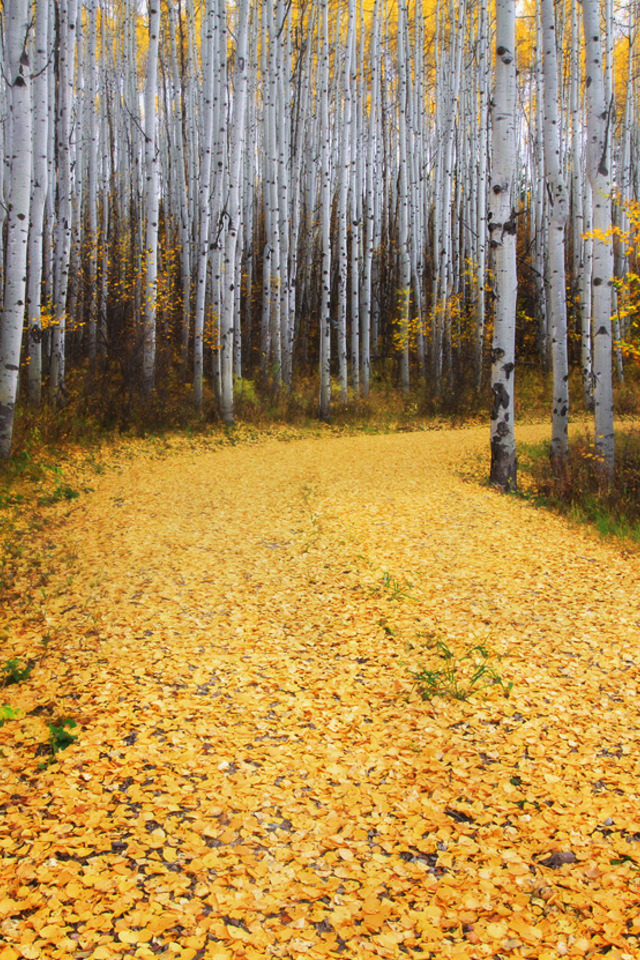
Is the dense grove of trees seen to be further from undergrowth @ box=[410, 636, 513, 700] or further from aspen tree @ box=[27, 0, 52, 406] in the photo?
undergrowth @ box=[410, 636, 513, 700]

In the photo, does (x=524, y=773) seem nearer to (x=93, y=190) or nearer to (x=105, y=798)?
(x=105, y=798)

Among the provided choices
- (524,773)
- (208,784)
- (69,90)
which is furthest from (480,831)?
(69,90)

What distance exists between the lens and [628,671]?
347 cm

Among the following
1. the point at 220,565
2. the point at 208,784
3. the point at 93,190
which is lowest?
the point at 208,784

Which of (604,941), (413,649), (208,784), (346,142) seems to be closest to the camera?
(604,941)

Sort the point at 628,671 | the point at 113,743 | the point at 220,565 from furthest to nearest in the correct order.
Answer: the point at 220,565 < the point at 628,671 < the point at 113,743

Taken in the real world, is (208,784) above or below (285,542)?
below

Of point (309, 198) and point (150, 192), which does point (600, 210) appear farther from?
point (309, 198)

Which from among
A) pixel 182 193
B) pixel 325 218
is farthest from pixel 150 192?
pixel 182 193

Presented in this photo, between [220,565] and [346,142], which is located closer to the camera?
[220,565]

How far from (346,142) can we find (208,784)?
529 inches

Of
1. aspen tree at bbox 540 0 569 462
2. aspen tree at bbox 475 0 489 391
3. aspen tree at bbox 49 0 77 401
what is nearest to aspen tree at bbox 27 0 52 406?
aspen tree at bbox 49 0 77 401

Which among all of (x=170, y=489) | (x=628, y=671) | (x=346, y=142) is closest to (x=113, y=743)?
(x=628, y=671)

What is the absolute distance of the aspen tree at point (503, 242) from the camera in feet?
24.2
